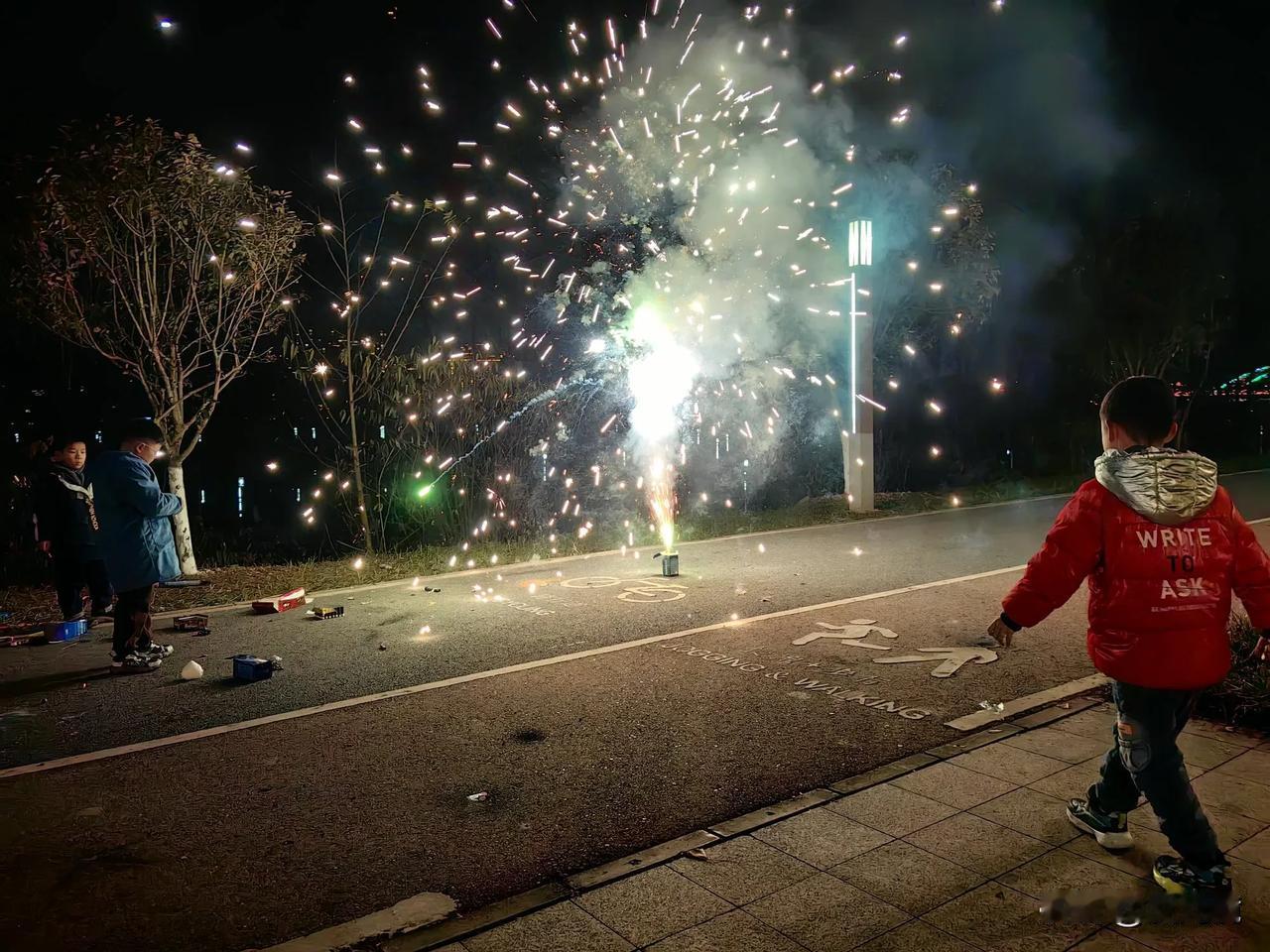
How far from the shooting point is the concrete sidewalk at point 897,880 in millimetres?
3010

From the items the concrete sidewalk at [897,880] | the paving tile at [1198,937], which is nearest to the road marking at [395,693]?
the concrete sidewalk at [897,880]

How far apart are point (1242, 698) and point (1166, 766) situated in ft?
7.40

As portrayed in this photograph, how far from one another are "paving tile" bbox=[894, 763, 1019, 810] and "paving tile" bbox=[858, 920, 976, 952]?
3.44 ft

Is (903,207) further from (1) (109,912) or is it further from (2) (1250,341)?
(2) (1250,341)

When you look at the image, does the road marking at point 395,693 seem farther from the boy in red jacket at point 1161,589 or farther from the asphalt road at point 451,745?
the boy in red jacket at point 1161,589

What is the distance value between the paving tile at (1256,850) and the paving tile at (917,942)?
1.33 meters

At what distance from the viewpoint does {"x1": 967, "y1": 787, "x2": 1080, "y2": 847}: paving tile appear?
370 centimetres

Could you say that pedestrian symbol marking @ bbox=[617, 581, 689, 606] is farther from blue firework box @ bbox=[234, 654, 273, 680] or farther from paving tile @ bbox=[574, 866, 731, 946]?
paving tile @ bbox=[574, 866, 731, 946]

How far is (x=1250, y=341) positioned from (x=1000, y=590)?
2534cm

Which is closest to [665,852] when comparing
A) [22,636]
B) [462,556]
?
[22,636]

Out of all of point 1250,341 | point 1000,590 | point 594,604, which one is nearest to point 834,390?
point 1000,590

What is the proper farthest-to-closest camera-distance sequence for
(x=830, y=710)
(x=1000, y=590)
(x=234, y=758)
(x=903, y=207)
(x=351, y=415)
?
(x=903, y=207), (x=351, y=415), (x=1000, y=590), (x=830, y=710), (x=234, y=758)

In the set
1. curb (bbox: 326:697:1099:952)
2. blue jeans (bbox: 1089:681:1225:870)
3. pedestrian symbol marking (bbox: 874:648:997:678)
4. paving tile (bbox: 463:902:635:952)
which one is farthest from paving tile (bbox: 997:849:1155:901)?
pedestrian symbol marking (bbox: 874:648:997:678)

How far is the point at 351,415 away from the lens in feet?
38.2
